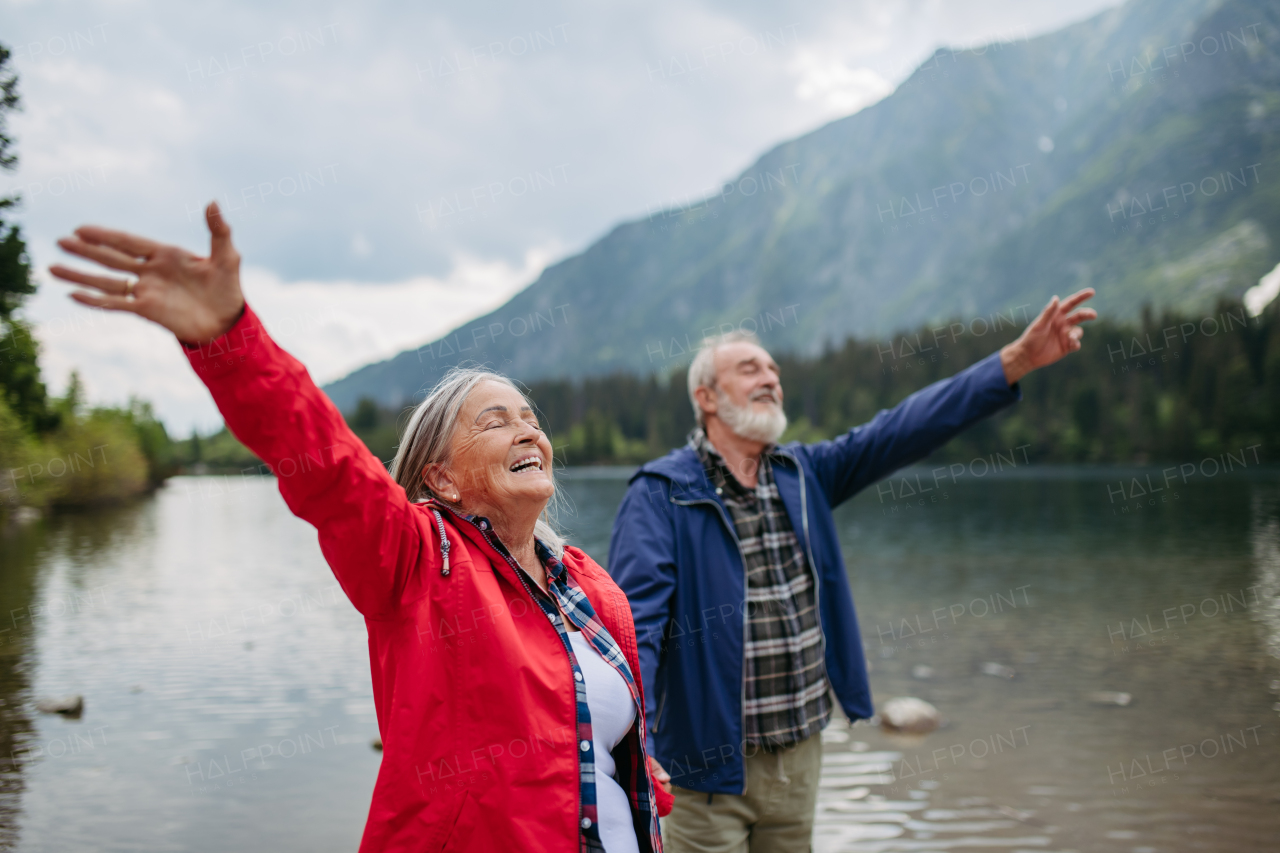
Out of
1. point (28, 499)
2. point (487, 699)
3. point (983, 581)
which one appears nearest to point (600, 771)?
point (487, 699)

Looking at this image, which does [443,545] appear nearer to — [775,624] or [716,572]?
[716,572]

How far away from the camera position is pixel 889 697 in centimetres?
1318

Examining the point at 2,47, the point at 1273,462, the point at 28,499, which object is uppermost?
the point at 2,47

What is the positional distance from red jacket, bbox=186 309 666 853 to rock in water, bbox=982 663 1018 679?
45.5 ft

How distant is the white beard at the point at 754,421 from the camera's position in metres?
4.56

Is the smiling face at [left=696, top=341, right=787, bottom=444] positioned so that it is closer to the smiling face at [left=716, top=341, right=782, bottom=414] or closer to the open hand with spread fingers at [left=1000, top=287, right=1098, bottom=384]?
the smiling face at [left=716, top=341, right=782, bottom=414]

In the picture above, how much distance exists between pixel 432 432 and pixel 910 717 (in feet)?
35.1

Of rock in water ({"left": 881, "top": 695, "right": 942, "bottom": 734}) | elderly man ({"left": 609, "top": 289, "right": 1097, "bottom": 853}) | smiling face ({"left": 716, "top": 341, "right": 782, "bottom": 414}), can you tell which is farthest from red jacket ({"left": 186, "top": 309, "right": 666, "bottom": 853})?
rock in water ({"left": 881, "top": 695, "right": 942, "bottom": 734})

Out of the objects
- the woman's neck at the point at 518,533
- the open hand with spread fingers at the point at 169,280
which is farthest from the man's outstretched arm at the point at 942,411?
the open hand with spread fingers at the point at 169,280

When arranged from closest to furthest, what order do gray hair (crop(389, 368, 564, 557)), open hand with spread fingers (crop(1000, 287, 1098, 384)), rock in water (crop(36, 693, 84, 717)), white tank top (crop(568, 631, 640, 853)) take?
white tank top (crop(568, 631, 640, 853))
gray hair (crop(389, 368, 564, 557))
open hand with spread fingers (crop(1000, 287, 1098, 384))
rock in water (crop(36, 693, 84, 717))

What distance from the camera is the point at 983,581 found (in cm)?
2459

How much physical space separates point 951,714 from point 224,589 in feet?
73.4

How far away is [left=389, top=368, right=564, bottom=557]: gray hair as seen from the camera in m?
2.73

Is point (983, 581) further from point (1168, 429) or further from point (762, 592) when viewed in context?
point (1168, 429)
